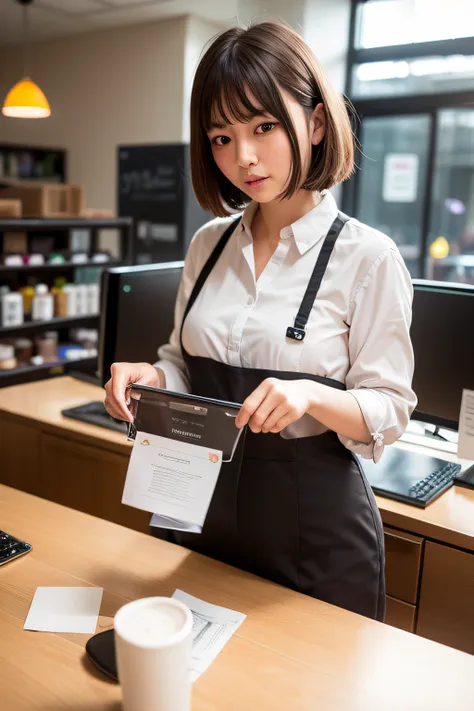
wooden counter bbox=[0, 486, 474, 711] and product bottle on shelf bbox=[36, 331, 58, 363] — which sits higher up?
wooden counter bbox=[0, 486, 474, 711]

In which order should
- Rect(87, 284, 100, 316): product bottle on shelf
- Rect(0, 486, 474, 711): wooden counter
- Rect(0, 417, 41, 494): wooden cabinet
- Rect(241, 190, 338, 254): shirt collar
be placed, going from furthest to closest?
Rect(87, 284, 100, 316): product bottle on shelf
Rect(0, 417, 41, 494): wooden cabinet
Rect(241, 190, 338, 254): shirt collar
Rect(0, 486, 474, 711): wooden counter

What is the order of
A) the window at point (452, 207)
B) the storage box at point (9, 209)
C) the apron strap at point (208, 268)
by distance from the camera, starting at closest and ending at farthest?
the apron strap at point (208, 268) < the storage box at point (9, 209) < the window at point (452, 207)

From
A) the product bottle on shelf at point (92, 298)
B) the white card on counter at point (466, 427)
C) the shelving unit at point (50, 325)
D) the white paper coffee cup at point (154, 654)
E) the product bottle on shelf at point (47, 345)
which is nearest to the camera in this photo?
the white paper coffee cup at point (154, 654)

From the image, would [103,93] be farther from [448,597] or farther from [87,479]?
[448,597]

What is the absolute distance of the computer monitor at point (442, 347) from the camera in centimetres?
177

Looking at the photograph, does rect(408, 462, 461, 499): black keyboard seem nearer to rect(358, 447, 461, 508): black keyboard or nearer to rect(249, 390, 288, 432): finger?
rect(358, 447, 461, 508): black keyboard

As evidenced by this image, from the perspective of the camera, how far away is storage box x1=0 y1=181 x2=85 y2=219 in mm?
4348

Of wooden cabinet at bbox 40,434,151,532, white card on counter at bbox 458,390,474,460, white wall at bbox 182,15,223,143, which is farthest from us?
white wall at bbox 182,15,223,143

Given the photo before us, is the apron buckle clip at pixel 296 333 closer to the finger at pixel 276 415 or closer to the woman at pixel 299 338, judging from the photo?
the woman at pixel 299 338

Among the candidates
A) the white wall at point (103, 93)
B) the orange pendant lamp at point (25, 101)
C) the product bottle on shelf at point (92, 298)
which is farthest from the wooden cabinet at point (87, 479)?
the white wall at point (103, 93)

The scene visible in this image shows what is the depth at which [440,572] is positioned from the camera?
1534mm

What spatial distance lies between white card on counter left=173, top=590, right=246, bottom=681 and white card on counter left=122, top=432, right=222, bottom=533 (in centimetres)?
13

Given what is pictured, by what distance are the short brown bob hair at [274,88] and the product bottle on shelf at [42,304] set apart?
10.9 feet

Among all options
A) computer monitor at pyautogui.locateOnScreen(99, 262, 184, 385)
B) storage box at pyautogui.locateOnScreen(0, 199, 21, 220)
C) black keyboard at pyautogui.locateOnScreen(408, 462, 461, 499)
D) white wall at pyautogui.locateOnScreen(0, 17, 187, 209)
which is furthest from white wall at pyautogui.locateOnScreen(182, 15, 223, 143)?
black keyboard at pyautogui.locateOnScreen(408, 462, 461, 499)
